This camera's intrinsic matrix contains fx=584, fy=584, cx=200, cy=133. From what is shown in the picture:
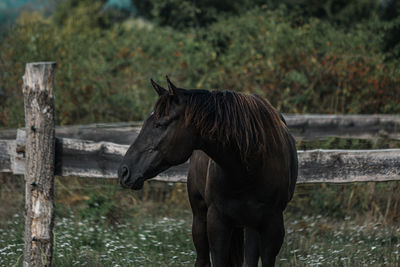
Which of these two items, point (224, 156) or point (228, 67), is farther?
point (228, 67)

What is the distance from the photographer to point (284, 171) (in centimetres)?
386

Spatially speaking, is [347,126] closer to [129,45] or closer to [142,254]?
[142,254]

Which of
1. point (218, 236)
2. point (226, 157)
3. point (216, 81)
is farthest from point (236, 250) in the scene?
point (216, 81)

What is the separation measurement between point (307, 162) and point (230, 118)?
1.85m

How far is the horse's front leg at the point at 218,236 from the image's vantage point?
3877mm

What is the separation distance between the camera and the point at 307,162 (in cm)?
510

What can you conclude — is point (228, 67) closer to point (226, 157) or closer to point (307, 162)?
point (307, 162)

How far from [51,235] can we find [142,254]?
38.4 inches

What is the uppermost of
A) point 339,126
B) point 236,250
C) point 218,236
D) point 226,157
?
point 226,157

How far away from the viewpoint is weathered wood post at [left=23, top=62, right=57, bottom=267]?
4.73 meters

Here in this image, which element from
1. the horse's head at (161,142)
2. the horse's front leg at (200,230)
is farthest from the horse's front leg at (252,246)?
the horse's head at (161,142)

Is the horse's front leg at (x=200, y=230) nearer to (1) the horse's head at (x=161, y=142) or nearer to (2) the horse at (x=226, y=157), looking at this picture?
(2) the horse at (x=226, y=157)

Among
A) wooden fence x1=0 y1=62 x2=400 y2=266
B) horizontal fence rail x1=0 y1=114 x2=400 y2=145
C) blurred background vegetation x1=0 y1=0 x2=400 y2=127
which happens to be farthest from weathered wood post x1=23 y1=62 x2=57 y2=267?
blurred background vegetation x1=0 y1=0 x2=400 y2=127

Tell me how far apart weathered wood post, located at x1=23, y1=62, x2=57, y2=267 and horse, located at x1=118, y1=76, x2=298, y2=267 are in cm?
136
